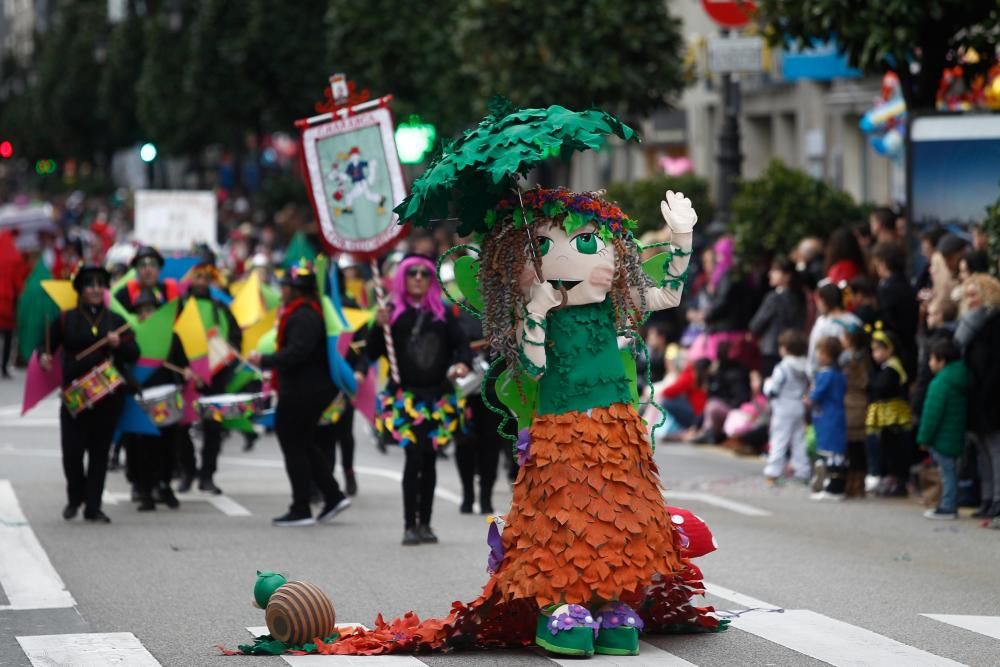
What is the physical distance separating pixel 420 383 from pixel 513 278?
13.1 feet

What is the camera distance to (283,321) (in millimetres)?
13539

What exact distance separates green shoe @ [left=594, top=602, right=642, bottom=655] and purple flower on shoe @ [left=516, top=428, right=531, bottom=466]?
0.75m

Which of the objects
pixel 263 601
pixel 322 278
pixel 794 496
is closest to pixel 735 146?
pixel 794 496

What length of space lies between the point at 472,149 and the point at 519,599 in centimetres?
188

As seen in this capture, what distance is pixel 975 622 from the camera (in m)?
9.59

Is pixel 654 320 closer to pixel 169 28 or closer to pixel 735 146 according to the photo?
pixel 735 146

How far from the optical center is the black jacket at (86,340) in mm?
13750

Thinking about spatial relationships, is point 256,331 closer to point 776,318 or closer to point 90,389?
point 90,389

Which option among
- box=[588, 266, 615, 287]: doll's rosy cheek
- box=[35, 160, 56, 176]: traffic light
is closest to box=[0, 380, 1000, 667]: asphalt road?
box=[588, 266, 615, 287]: doll's rosy cheek

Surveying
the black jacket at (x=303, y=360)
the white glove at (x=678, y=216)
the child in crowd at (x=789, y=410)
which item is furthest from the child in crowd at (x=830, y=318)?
the white glove at (x=678, y=216)

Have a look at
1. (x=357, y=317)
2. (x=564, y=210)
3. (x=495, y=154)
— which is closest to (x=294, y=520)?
(x=357, y=317)

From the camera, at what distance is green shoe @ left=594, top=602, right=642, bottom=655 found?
27.8 ft

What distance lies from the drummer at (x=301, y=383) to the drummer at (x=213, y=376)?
2018 millimetres

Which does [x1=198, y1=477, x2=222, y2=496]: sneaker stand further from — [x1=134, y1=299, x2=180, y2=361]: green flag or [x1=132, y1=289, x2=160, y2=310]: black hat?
[x1=132, y1=289, x2=160, y2=310]: black hat
